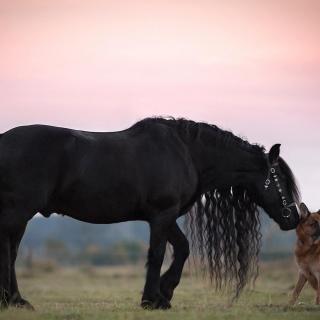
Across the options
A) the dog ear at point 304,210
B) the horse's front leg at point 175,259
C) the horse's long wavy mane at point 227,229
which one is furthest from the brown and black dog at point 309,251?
the horse's front leg at point 175,259

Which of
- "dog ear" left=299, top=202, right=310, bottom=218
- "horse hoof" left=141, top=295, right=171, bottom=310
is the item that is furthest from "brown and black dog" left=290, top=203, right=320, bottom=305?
"horse hoof" left=141, top=295, right=171, bottom=310

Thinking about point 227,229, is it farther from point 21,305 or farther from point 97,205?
point 21,305

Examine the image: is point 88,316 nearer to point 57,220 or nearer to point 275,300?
point 275,300

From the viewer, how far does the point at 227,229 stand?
1165cm

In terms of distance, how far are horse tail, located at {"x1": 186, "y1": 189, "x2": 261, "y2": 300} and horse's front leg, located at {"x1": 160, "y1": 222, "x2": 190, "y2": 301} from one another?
354mm

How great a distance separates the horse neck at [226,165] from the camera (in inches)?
448

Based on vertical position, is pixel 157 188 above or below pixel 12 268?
above

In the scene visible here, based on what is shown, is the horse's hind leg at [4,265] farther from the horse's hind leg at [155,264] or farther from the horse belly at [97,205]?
the horse's hind leg at [155,264]

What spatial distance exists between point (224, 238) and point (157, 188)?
1414mm

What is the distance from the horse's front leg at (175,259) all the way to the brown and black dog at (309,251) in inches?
75.1

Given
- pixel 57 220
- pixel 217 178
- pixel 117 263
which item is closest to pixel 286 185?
pixel 217 178

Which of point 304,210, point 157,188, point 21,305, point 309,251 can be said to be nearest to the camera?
point 21,305

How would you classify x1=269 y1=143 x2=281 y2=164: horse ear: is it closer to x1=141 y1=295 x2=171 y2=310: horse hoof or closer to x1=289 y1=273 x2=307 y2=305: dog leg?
x1=289 y1=273 x2=307 y2=305: dog leg

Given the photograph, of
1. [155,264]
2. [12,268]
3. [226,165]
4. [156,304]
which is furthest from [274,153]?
[12,268]
